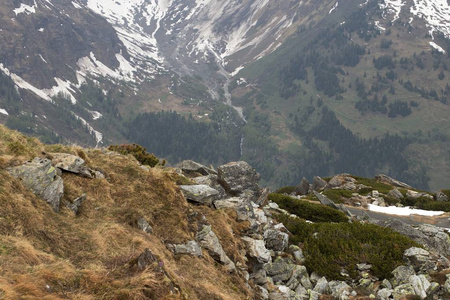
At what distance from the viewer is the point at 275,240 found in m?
18.4

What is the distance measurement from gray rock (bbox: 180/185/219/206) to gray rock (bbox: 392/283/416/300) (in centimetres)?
1001

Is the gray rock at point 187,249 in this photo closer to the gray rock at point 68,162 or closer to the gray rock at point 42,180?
the gray rock at point 42,180

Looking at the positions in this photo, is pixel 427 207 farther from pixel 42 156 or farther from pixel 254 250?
pixel 42 156

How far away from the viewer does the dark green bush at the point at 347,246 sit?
17.3m

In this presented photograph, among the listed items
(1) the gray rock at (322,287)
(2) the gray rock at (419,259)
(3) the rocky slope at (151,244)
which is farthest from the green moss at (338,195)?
(1) the gray rock at (322,287)

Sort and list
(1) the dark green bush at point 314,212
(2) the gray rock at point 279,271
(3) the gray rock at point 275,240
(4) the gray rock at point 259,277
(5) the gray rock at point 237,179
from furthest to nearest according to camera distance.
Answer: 1. (1) the dark green bush at point 314,212
2. (5) the gray rock at point 237,179
3. (3) the gray rock at point 275,240
4. (2) the gray rock at point 279,271
5. (4) the gray rock at point 259,277

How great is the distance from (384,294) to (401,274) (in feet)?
6.89

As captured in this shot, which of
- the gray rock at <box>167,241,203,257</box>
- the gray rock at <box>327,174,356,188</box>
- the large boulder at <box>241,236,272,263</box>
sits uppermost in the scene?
the gray rock at <box>167,241,203,257</box>

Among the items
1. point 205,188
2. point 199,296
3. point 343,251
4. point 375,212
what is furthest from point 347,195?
point 199,296

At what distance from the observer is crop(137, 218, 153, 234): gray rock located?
12.6 m

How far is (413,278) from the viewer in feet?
50.5

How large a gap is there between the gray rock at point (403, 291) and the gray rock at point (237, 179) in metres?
12.5

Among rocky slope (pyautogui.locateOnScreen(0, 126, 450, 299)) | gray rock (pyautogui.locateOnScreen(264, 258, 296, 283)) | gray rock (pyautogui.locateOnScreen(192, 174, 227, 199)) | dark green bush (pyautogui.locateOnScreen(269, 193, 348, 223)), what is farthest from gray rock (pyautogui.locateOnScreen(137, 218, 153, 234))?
dark green bush (pyautogui.locateOnScreen(269, 193, 348, 223))

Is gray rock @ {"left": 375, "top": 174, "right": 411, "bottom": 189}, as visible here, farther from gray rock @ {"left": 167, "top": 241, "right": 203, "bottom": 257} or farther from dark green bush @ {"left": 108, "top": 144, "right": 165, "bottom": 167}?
gray rock @ {"left": 167, "top": 241, "right": 203, "bottom": 257}
